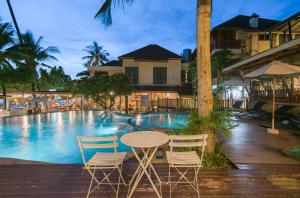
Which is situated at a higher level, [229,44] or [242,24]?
[242,24]

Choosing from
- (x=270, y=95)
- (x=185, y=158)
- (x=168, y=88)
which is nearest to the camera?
(x=185, y=158)

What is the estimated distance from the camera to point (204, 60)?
4094mm

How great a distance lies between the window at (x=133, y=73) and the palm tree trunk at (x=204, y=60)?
1730 centimetres

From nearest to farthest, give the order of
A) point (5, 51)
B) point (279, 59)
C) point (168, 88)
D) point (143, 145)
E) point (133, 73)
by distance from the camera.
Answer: point (143, 145), point (279, 59), point (5, 51), point (168, 88), point (133, 73)

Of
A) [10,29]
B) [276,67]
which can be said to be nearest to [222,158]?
[276,67]

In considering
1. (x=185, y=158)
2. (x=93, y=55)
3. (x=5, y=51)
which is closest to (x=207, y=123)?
(x=185, y=158)

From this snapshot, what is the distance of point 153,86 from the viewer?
Answer: 21328 millimetres

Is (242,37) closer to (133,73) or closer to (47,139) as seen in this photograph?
(133,73)

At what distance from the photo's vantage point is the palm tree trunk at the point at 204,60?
406cm

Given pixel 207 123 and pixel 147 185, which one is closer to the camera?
pixel 147 185

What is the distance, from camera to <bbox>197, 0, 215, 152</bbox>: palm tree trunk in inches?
160

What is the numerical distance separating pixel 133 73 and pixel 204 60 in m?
17.5

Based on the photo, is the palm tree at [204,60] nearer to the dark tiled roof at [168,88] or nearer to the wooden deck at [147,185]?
the wooden deck at [147,185]

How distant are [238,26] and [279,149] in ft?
58.5
